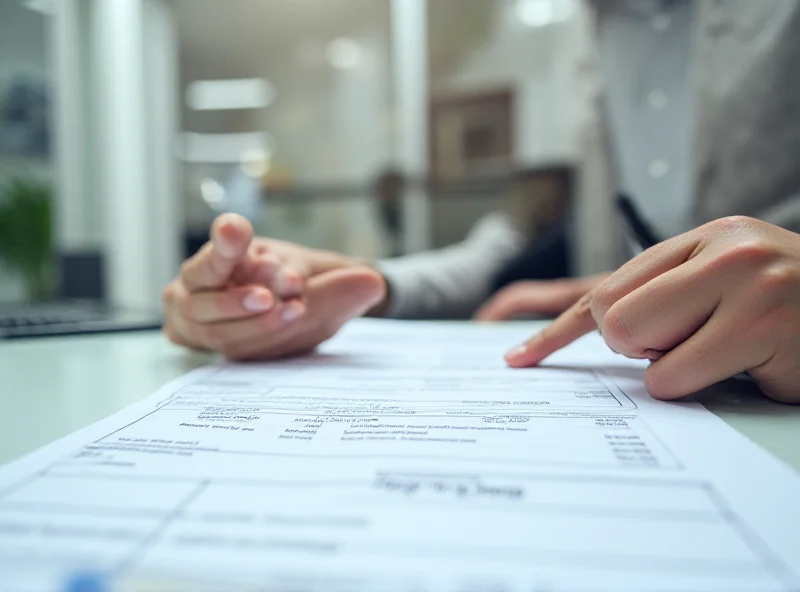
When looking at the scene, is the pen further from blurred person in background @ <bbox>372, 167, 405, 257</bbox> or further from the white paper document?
blurred person in background @ <bbox>372, 167, 405, 257</bbox>

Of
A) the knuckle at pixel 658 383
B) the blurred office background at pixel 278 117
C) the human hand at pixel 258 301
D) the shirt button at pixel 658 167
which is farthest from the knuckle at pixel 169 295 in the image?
the blurred office background at pixel 278 117

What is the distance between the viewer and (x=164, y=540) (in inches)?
6.6

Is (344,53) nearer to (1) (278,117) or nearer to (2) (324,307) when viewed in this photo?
(1) (278,117)

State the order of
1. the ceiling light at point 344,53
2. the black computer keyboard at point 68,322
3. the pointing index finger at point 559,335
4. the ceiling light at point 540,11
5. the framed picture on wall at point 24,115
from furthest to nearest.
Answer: the ceiling light at point 344,53
the ceiling light at point 540,11
the framed picture on wall at point 24,115
the black computer keyboard at point 68,322
the pointing index finger at point 559,335

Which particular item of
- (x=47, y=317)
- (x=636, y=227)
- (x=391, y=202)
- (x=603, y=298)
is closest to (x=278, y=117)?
(x=391, y=202)

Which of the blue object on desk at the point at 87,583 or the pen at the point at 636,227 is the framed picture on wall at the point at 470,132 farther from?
the blue object on desk at the point at 87,583

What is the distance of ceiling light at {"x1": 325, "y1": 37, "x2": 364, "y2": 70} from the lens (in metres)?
2.08

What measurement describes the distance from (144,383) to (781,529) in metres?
0.39

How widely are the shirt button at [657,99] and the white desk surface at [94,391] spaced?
1.82 ft

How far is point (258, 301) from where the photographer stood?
16.7 inches

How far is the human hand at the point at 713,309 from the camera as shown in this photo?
0.28m

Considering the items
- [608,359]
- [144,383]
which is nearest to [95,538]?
[144,383]

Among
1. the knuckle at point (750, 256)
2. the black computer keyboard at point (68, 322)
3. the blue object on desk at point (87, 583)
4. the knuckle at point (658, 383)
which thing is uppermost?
the knuckle at point (750, 256)

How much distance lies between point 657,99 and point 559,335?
55cm
